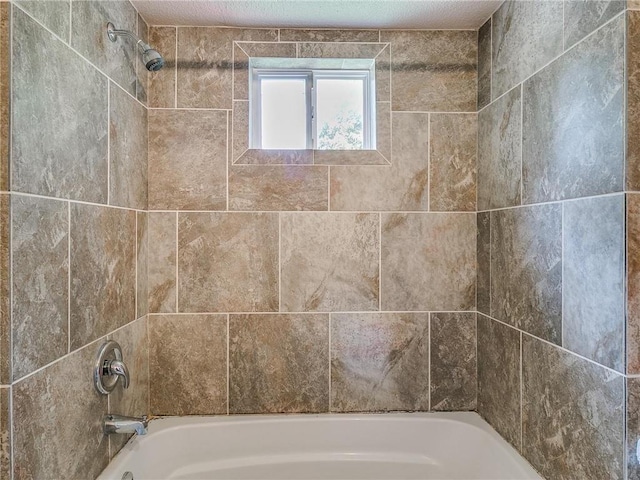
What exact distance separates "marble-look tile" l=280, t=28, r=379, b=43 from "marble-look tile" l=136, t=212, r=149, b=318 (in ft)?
3.21

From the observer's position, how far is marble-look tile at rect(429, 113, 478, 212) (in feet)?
5.84

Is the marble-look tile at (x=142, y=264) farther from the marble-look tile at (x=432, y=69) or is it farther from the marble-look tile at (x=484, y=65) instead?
the marble-look tile at (x=484, y=65)

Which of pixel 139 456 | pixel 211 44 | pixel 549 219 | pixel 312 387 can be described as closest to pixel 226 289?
pixel 312 387

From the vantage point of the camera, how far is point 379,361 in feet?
5.82

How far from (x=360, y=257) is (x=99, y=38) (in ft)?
4.07

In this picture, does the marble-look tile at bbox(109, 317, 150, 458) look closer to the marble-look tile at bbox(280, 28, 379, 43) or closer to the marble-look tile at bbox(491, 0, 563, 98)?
the marble-look tile at bbox(280, 28, 379, 43)

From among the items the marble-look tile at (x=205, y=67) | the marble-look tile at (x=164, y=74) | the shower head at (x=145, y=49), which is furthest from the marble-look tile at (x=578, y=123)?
the marble-look tile at (x=164, y=74)

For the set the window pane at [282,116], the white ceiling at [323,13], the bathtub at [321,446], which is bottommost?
the bathtub at [321,446]

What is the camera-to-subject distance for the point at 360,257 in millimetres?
1764

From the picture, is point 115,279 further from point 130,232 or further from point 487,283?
point 487,283

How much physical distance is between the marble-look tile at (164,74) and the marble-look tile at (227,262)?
50cm

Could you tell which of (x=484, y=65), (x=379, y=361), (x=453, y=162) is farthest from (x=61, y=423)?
(x=484, y=65)

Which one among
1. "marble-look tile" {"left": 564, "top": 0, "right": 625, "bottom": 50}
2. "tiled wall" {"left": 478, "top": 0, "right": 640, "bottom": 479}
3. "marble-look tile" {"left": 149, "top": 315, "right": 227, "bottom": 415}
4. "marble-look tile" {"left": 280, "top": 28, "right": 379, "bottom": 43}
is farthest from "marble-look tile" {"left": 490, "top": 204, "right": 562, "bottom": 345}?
"marble-look tile" {"left": 149, "top": 315, "right": 227, "bottom": 415}

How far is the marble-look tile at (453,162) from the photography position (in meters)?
1.78
